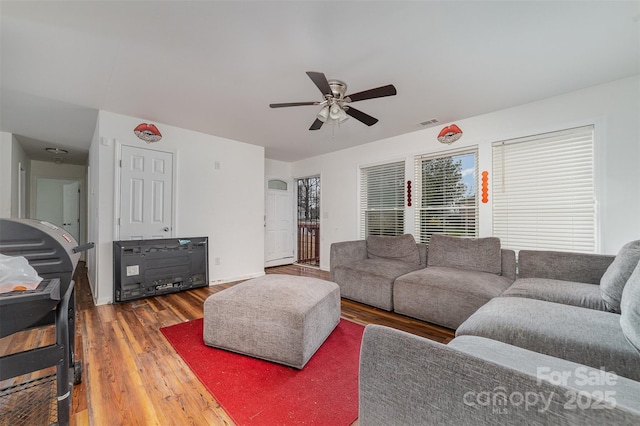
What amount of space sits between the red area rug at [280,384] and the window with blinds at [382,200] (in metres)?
2.47

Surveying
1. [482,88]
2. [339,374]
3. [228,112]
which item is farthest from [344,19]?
[339,374]

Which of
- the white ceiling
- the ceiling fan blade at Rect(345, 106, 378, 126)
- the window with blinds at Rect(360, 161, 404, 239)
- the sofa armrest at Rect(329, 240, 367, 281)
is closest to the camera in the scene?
the white ceiling

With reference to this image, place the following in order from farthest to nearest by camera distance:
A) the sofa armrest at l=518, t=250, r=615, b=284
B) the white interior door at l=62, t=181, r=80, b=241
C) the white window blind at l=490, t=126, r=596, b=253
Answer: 1. the white interior door at l=62, t=181, r=80, b=241
2. the white window blind at l=490, t=126, r=596, b=253
3. the sofa armrest at l=518, t=250, r=615, b=284

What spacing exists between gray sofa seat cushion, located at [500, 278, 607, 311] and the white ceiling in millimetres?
1929

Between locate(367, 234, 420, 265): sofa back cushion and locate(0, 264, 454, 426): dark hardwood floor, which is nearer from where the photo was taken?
locate(0, 264, 454, 426): dark hardwood floor

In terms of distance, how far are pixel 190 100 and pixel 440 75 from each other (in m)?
2.68

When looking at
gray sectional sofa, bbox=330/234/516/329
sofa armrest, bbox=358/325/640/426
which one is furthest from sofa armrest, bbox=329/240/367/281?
sofa armrest, bbox=358/325/640/426

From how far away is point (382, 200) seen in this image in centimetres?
445

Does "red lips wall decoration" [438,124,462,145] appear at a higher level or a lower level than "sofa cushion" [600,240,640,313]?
higher

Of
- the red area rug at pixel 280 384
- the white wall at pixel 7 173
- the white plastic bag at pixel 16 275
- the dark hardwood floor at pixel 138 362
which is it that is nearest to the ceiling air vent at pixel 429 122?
the dark hardwood floor at pixel 138 362

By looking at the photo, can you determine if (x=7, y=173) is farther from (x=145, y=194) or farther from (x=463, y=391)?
(x=463, y=391)

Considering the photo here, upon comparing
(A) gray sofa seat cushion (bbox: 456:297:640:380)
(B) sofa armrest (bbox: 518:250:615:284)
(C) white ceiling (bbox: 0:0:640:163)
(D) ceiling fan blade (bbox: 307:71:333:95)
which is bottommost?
(A) gray sofa seat cushion (bbox: 456:297:640:380)

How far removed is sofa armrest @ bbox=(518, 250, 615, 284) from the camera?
2.29 meters

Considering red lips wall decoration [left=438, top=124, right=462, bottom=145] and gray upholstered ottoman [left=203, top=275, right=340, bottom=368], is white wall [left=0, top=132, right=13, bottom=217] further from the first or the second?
red lips wall decoration [left=438, top=124, right=462, bottom=145]
